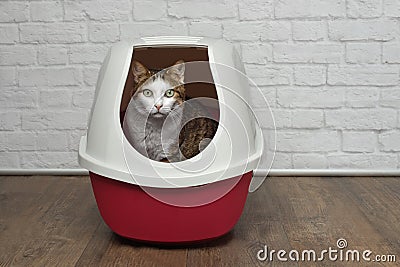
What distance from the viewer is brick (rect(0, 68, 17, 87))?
2.48 meters

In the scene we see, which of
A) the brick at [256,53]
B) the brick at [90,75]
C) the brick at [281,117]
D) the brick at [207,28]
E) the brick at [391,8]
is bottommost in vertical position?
the brick at [281,117]

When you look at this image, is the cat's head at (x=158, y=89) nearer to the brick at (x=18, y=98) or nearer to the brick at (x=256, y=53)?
the brick at (x=256, y=53)

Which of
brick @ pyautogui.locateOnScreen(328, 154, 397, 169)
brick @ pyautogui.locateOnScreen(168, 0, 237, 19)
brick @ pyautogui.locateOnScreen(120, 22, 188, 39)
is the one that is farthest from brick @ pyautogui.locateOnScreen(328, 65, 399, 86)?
brick @ pyautogui.locateOnScreen(120, 22, 188, 39)

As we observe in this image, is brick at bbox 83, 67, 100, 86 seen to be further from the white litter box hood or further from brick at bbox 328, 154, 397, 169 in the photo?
brick at bbox 328, 154, 397, 169

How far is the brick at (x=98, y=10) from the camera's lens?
2434 mm

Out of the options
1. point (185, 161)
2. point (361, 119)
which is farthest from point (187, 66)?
point (361, 119)

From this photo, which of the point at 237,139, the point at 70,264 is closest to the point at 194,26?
the point at 237,139

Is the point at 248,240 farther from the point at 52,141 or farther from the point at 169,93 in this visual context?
the point at 52,141

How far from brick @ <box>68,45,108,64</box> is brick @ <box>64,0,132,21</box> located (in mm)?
102

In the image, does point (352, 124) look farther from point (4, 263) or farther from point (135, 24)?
point (4, 263)

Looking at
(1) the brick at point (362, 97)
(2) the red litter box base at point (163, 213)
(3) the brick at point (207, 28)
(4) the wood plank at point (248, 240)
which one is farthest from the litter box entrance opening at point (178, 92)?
(1) the brick at point (362, 97)

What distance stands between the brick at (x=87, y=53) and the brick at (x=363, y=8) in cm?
86

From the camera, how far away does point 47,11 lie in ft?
8.02

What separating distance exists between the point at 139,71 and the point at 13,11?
0.88 meters
